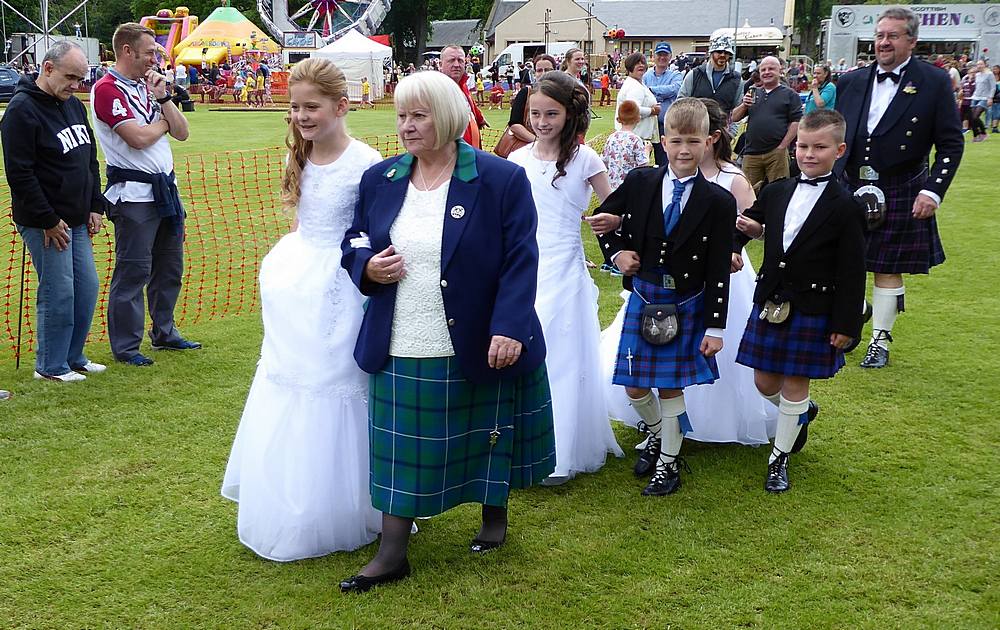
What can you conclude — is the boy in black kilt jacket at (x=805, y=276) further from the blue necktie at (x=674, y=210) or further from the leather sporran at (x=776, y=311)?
the blue necktie at (x=674, y=210)

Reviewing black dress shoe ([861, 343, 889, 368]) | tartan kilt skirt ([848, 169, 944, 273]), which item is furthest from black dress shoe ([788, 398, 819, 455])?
tartan kilt skirt ([848, 169, 944, 273])

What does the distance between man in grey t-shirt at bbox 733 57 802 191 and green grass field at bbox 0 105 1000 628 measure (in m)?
4.65

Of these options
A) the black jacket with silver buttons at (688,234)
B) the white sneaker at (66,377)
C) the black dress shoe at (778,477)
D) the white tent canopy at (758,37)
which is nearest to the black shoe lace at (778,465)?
the black dress shoe at (778,477)

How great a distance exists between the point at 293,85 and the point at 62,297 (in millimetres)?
2933

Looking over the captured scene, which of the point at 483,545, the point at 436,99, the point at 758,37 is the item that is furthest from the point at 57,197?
the point at 758,37

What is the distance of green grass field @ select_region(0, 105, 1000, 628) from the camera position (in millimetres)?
3145

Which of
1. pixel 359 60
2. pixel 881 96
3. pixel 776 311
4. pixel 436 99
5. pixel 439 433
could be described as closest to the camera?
pixel 436 99

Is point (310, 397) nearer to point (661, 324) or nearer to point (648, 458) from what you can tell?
point (661, 324)

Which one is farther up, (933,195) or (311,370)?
(933,195)

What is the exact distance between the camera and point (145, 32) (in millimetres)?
5445

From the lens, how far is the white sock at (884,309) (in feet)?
19.2

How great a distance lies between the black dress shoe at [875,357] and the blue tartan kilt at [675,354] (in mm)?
2404

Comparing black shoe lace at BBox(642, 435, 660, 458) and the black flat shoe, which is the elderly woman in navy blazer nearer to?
the black flat shoe

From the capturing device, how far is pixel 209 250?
31.3 feet
